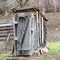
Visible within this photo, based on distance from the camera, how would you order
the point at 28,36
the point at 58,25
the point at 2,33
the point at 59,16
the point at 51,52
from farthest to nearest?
the point at 59,16
the point at 58,25
the point at 2,33
the point at 51,52
the point at 28,36

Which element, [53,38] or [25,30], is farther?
[53,38]

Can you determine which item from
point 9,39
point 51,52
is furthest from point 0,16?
point 51,52

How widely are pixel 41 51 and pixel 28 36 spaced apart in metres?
1.13

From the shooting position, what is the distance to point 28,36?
42.3 feet

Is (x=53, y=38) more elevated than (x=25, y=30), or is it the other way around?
(x=25, y=30)

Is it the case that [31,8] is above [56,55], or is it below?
above

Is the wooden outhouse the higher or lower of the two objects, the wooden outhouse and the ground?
→ the higher

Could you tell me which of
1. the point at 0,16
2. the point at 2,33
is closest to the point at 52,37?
the point at 2,33

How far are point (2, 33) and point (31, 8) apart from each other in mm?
6730

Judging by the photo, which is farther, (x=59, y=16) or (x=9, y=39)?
(x=59, y=16)

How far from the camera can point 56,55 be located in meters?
13.3

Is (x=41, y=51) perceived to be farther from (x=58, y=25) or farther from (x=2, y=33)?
(x=58, y=25)

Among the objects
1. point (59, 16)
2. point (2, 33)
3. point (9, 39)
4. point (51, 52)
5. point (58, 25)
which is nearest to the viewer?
point (51, 52)

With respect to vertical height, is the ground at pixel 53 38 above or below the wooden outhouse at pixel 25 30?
below
